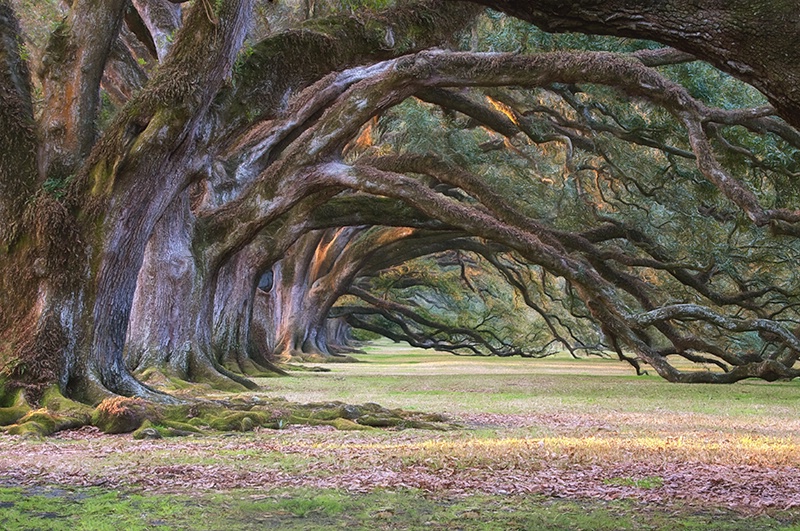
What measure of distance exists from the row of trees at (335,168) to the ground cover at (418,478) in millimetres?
1900

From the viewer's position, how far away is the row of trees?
783 centimetres

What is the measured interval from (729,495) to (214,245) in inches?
399

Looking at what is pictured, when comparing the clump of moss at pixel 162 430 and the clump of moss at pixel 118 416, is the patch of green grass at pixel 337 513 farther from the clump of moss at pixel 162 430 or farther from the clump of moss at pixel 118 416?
the clump of moss at pixel 118 416

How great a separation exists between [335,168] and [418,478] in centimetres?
881

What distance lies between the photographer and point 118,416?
266 inches

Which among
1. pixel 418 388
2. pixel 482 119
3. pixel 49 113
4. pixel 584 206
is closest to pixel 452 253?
pixel 584 206

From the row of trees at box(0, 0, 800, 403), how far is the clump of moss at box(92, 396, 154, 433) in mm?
919

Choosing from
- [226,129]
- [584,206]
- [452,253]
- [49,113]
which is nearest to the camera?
[49,113]

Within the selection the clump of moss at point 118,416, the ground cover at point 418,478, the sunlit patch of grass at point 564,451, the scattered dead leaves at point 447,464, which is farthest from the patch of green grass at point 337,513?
the clump of moss at point 118,416

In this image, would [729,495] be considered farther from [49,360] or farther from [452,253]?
[452,253]

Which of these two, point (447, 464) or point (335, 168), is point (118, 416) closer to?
point (447, 464)

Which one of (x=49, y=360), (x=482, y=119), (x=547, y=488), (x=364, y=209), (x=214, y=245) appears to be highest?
(x=482, y=119)

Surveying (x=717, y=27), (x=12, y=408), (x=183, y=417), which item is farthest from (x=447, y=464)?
(x=12, y=408)

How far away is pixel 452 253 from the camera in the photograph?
34.7m
